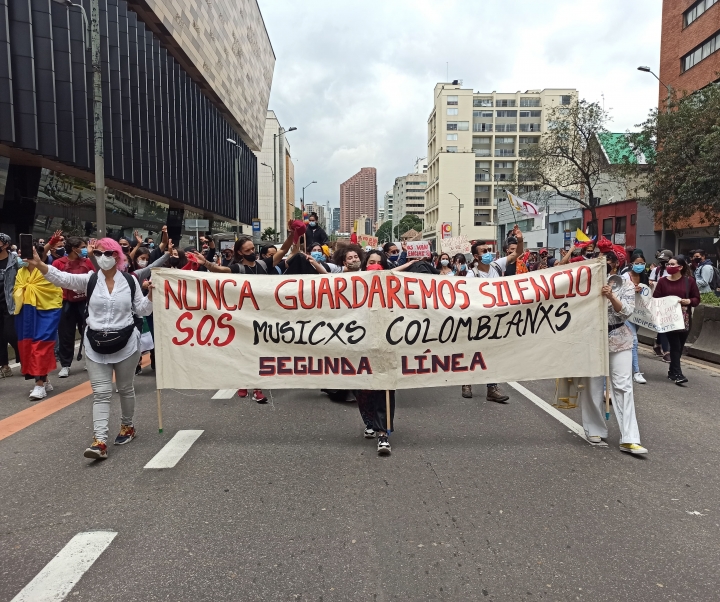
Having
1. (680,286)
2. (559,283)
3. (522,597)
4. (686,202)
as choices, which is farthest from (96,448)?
(686,202)

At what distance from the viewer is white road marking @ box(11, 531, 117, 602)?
2.79 meters

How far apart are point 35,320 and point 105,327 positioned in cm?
294

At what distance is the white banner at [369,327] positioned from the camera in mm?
5078

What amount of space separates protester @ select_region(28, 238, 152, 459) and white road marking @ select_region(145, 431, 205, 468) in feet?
1.45

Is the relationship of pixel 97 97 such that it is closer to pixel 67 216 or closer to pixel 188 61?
pixel 67 216

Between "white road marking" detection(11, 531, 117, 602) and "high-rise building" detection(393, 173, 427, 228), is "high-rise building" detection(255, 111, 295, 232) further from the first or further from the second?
"white road marking" detection(11, 531, 117, 602)

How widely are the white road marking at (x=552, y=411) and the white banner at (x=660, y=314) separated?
1745 millimetres

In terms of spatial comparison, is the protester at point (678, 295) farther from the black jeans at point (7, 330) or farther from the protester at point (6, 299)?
the black jeans at point (7, 330)

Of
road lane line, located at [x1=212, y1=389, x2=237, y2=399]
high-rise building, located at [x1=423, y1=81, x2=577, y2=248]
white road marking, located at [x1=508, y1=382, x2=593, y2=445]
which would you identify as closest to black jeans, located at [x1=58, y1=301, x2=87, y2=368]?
road lane line, located at [x1=212, y1=389, x2=237, y2=399]

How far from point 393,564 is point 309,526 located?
2.13 ft

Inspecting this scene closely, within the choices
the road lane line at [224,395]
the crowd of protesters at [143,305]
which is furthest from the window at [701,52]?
the road lane line at [224,395]

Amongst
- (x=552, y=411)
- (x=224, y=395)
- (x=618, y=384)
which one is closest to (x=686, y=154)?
(x=552, y=411)

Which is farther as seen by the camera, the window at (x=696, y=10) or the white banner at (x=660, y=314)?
the window at (x=696, y=10)

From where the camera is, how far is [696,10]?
1259 inches
